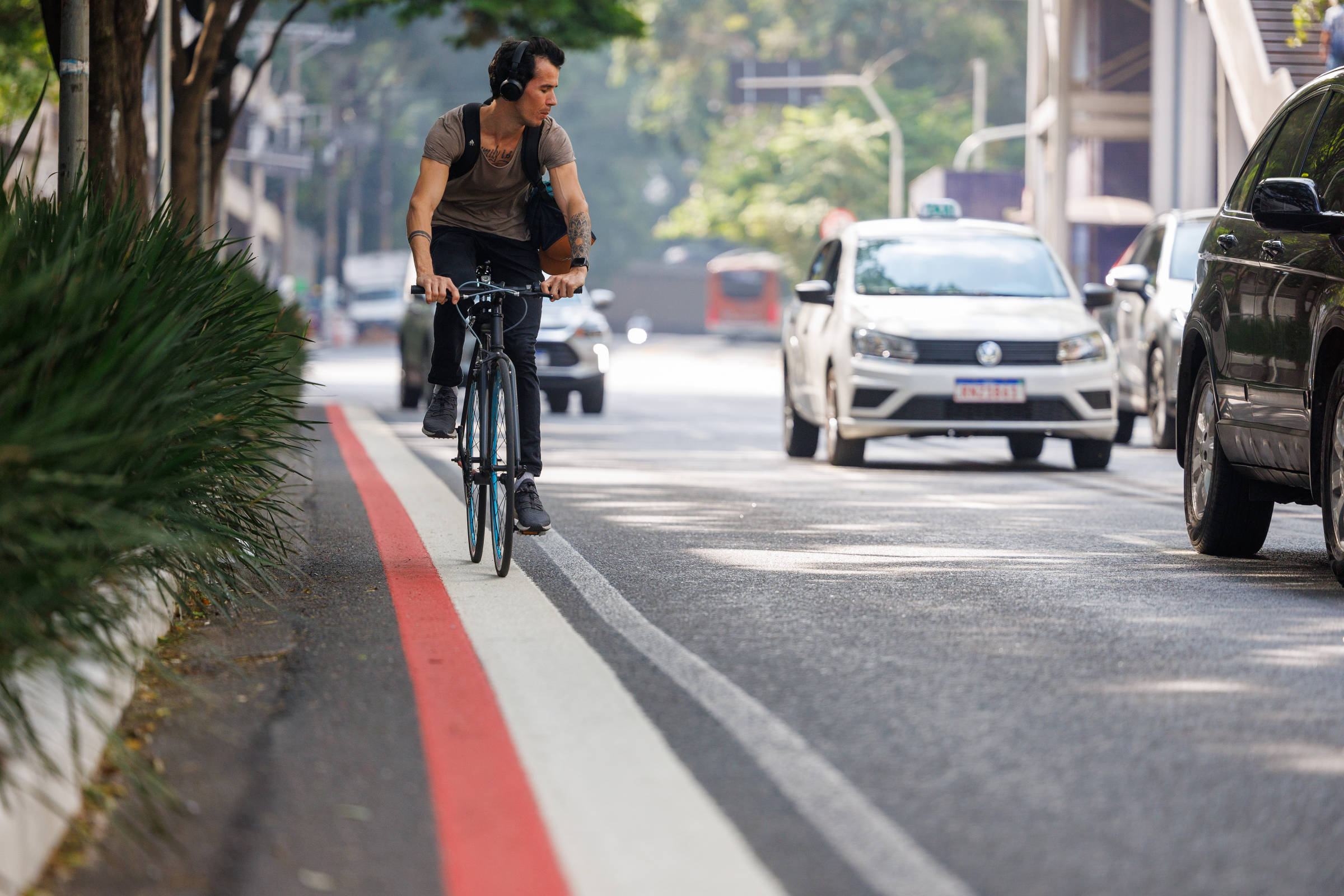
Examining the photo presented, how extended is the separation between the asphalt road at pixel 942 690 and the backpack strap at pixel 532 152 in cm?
149

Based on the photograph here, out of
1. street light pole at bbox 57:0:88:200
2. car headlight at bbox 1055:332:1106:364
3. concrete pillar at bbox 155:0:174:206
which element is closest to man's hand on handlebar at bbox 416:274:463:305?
street light pole at bbox 57:0:88:200

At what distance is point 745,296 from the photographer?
7988 cm

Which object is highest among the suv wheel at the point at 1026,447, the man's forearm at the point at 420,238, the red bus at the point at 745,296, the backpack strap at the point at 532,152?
the backpack strap at the point at 532,152

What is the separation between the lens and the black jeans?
305 inches

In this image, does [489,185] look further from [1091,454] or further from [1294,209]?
[1091,454]

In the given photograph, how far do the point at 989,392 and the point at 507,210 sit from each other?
6372 mm

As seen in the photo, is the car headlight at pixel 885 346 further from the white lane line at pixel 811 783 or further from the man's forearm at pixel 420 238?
the white lane line at pixel 811 783

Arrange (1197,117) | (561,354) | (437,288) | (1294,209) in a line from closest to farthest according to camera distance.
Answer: (1294,209)
(437,288)
(561,354)
(1197,117)

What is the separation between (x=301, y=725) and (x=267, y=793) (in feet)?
2.11

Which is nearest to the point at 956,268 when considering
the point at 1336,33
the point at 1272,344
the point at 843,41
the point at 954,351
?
the point at 954,351

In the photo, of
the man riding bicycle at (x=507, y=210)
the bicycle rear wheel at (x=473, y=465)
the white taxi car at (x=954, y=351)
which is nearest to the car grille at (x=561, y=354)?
the white taxi car at (x=954, y=351)

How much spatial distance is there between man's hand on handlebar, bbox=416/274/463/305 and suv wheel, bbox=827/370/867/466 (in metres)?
6.71

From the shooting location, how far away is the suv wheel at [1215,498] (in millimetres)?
8297

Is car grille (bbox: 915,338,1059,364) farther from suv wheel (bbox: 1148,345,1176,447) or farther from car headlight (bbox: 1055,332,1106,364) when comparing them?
suv wheel (bbox: 1148,345,1176,447)
